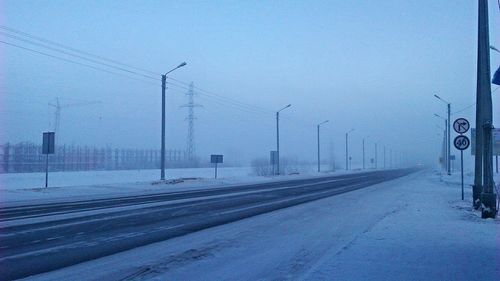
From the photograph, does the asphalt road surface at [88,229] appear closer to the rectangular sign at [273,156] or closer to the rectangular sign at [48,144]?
the rectangular sign at [48,144]

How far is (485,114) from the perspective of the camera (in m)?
17.4

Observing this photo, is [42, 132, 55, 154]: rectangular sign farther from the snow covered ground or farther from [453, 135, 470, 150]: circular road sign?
[453, 135, 470, 150]: circular road sign

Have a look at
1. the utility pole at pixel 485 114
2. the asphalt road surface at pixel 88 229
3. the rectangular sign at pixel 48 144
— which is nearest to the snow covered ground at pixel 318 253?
the asphalt road surface at pixel 88 229

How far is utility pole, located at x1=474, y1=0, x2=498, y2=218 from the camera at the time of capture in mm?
16766

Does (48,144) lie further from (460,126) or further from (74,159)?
(74,159)

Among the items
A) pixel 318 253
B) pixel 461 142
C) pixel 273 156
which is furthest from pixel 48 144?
pixel 273 156

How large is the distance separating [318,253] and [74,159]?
103 meters

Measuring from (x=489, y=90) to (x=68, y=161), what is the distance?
97.4m

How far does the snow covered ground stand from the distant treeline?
58.9m

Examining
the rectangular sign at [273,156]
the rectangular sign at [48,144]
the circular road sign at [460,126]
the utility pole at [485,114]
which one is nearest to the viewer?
the utility pole at [485,114]

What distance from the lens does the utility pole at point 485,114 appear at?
16.8 m

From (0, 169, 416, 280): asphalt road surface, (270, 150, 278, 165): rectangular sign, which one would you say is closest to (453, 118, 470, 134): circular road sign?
(0, 169, 416, 280): asphalt road surface

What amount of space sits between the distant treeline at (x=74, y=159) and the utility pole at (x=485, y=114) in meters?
59.0

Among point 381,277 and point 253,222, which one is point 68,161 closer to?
point 253,222
